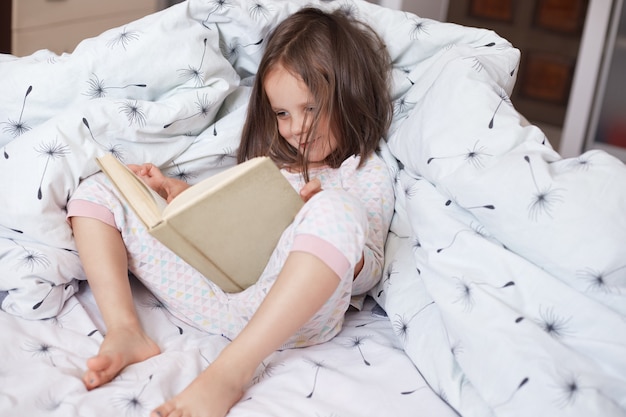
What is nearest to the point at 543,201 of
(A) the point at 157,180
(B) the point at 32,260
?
(A) the point at 157,180

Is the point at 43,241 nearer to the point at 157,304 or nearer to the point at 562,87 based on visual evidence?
the point at 157,304

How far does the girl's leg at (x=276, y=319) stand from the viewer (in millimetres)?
763

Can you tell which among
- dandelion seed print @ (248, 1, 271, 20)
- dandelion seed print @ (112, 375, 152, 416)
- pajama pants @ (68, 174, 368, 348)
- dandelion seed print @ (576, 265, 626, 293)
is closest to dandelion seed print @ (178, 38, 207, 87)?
dandelion seed print @ (248, 1, 271, 20)

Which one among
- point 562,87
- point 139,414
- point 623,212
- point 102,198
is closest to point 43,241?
point 102,198

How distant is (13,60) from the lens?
1.12 meters

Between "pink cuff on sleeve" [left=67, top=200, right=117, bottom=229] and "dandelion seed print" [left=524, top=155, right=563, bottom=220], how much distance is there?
1.79 feet

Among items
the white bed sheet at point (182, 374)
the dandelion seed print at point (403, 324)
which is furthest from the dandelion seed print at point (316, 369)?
the dandelion seed print at point (403, 324)

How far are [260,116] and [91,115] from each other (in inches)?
10.3

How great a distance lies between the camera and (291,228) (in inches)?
32.4

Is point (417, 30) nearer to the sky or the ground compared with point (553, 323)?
nearer to the sky

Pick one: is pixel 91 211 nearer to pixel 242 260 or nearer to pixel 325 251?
pixel 242 260

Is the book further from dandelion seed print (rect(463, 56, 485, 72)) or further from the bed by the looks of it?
dandelion seed print (rect(463, 56, 485, 72))

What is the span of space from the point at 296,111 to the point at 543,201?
420 millimetres

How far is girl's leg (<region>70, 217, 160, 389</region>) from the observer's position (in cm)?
82
